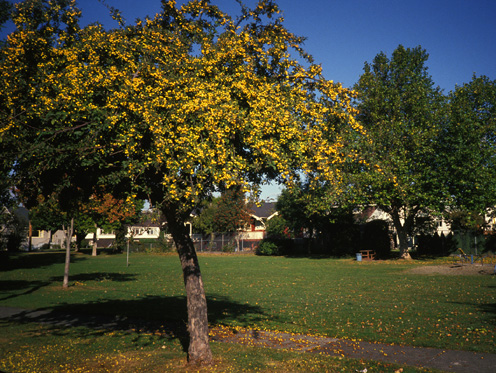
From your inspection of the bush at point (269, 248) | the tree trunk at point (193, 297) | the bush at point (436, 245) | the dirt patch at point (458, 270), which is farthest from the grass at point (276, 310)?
the bush at point (269, 248)

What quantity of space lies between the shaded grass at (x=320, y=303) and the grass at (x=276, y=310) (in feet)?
0.10

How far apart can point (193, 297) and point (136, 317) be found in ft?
15.9

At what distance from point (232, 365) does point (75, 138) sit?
5.12 metres

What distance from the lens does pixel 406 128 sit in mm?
31406

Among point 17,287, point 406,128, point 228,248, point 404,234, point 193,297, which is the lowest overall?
point 17,287

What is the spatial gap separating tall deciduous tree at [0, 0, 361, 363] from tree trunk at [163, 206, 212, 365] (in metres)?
0.02

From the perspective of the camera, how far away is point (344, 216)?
4253cm

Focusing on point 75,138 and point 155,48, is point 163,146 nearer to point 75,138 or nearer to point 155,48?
point 75,138

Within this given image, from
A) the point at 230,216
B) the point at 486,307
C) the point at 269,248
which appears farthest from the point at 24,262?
the point at 486,307

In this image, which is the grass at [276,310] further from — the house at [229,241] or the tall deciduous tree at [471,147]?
the house at [229,241]

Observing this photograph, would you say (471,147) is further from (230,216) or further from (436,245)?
(230,216)

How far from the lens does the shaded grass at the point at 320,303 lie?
9797 mm

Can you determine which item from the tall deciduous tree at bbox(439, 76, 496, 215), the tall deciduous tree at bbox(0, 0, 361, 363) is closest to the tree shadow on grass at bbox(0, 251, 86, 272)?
the tall deciduous tree at bbox(0, 0, 361, 363)

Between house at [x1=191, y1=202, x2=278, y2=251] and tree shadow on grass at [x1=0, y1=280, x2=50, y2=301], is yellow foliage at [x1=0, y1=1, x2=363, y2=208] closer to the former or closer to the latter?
tree shadow on grass at [x1=0, y1=280, x2=50, y2=301]
